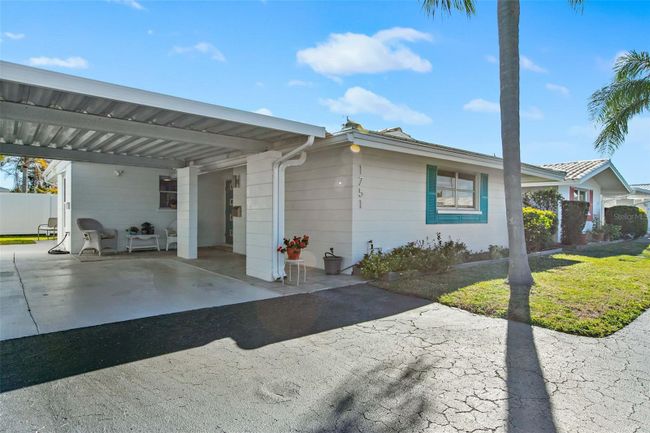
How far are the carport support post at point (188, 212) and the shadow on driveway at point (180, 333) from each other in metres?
5.41

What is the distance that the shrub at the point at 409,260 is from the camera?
6.98 meters

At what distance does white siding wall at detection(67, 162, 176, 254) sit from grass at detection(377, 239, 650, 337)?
892 cm

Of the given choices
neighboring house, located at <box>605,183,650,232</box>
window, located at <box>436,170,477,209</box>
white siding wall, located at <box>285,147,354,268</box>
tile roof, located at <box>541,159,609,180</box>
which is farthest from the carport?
neighboring house, located at <box>605,183,650,232</box>

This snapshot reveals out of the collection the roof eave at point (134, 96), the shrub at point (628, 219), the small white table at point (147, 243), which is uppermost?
the roof eave at point (134, 96)

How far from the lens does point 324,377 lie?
3020 mm

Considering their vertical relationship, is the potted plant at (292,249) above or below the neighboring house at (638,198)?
below

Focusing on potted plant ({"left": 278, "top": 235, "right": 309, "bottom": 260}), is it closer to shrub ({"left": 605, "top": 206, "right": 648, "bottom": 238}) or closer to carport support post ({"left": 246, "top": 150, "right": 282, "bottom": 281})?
carport support post ({"left": 246, "top": 150, "right": 282, "bottom": 281})

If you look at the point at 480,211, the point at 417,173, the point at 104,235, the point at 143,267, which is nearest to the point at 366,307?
the point at 417,173

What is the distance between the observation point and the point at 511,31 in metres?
6.18

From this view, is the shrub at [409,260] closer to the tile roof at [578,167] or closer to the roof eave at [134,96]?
the roof eave at [134,96]

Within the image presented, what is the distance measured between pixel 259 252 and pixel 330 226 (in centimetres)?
166

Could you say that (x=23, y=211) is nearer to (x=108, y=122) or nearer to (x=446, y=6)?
(x=108, y=122)

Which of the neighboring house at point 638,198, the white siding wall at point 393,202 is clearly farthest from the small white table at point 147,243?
the neighboring house at point 638,198

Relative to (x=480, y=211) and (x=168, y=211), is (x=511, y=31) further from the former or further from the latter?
(x=168, y=211)
